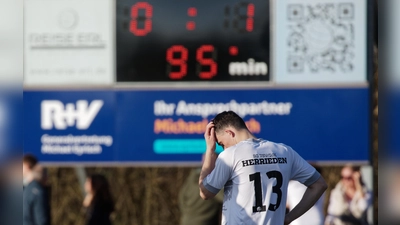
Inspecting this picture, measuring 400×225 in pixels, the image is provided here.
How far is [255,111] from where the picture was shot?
10070 mm

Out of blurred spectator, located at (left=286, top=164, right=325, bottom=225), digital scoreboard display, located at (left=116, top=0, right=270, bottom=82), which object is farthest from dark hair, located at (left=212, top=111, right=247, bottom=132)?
digital scoreboard display, located at (left=116, top=0, right=270, bottom=82)

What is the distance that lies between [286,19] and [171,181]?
3532 millimetres

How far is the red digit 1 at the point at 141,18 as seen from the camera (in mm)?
10242

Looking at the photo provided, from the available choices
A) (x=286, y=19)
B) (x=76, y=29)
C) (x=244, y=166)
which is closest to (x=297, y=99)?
(x=286, y=19)

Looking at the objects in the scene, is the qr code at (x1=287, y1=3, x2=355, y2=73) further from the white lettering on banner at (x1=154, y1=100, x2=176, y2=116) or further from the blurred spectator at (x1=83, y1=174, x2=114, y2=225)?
the blurred spectator at (x1=83, y1=174, x2=114, y2=225)

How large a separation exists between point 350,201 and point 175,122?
7.76 feet

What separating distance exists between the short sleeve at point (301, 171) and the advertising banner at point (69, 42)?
17.9 ft

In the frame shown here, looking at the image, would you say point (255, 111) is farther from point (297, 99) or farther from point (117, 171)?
point (117, 171)

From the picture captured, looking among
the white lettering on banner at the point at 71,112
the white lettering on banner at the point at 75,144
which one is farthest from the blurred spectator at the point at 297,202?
the white lettering on banner at the point at 71,112

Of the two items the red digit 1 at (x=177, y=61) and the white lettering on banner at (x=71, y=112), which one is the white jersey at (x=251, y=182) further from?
the white lettering on banner at (x=71, y=112)

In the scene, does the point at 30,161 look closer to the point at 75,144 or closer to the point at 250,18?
the point at 75,144

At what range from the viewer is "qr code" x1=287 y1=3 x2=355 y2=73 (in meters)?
10.1

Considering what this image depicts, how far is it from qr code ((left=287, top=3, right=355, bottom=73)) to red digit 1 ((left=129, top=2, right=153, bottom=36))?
1.75 metres

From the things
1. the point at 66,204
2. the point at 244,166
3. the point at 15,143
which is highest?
the point at 15,143
